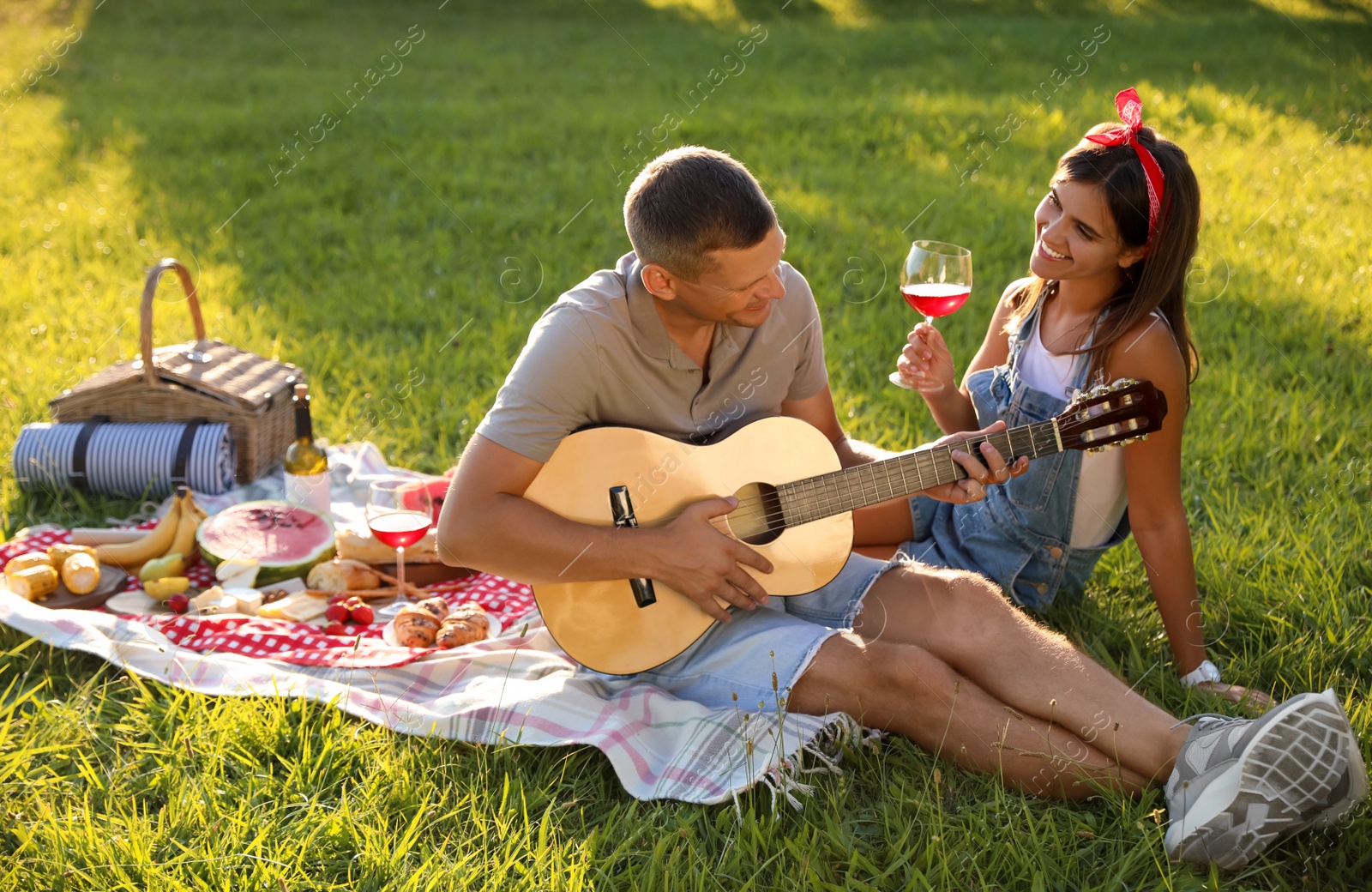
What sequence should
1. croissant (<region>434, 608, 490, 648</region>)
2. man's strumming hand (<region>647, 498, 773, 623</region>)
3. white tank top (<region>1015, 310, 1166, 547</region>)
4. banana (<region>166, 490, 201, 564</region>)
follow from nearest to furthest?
man's strumming hand (<region>647, 498, 773, 623</region>) < white tank top (<region>1015, 310, 1166, 547</region>) < croissant (<region>434, 608, 490, 648</region>) < banana (<region>166, 490, 201, 564</region>)

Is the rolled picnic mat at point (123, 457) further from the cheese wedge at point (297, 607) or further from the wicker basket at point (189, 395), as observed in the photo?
the cheese wedge at point (297, 607)

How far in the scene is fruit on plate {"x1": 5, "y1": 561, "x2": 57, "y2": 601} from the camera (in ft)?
12.3

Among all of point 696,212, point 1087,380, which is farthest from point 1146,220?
point 696,212

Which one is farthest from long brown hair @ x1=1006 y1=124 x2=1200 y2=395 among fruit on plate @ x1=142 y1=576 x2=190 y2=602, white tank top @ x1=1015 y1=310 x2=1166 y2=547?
fruit on plate @ x1=142 y1=576 x2=190 y2=602

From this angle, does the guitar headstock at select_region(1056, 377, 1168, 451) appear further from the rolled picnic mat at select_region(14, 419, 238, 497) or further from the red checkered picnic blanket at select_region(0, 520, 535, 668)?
the rolled picnic mat at select_region(14, 419, 238, 497)

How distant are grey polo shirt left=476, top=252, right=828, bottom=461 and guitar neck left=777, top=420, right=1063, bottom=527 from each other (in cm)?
33

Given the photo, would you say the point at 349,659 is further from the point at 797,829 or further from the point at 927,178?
the point at 927,178

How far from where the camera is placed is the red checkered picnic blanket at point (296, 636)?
11.5 ft

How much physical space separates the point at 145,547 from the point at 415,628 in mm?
1229

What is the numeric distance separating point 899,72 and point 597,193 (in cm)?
494

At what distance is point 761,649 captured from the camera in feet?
10.1

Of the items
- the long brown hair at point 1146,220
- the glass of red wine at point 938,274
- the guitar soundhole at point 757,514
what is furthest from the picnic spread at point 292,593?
the long brown hair at point 1146,220

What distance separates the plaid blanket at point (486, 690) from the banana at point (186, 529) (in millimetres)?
431

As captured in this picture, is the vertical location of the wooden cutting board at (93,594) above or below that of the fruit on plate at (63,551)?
below
